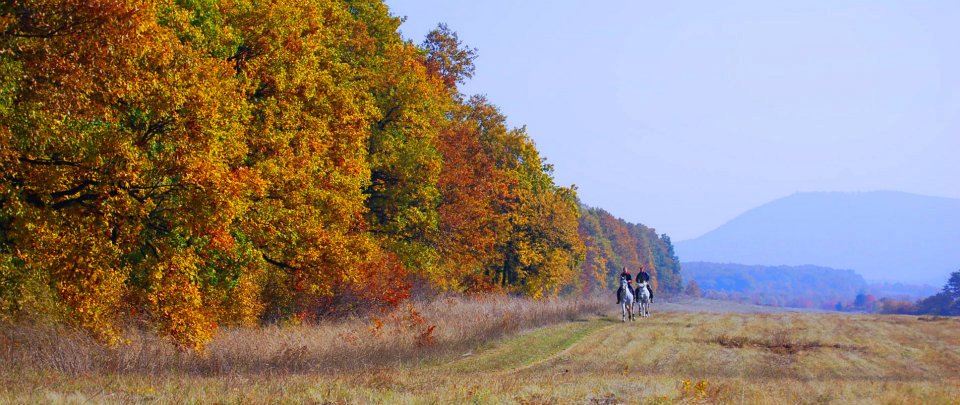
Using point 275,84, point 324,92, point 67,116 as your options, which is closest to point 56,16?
point 67,116

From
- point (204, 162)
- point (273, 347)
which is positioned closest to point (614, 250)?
point (273, 347)

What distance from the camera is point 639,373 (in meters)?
23.2

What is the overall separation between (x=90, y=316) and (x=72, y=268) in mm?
1640

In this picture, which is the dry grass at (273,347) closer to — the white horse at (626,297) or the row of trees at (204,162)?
the row of trees at (204,162)

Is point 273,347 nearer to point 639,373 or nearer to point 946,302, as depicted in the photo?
point 639,373

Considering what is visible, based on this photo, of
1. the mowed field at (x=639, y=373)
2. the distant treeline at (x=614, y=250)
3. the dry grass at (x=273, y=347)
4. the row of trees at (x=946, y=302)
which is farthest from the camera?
the distant treeline at (x=614, y=250)

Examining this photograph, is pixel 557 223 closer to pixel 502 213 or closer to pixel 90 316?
pixel 502 213

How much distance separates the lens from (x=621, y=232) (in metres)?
169

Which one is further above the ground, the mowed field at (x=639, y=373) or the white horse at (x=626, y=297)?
the white horse at (x=626, y=297)

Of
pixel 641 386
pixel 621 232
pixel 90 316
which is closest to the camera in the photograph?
pixel 641 386

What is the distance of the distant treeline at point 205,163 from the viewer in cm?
1611

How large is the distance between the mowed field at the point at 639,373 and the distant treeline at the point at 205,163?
11.3 feet

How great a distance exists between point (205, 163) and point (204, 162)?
80mm

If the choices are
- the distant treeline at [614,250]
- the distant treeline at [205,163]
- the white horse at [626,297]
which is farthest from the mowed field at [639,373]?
the distant treeline at [614,250]
